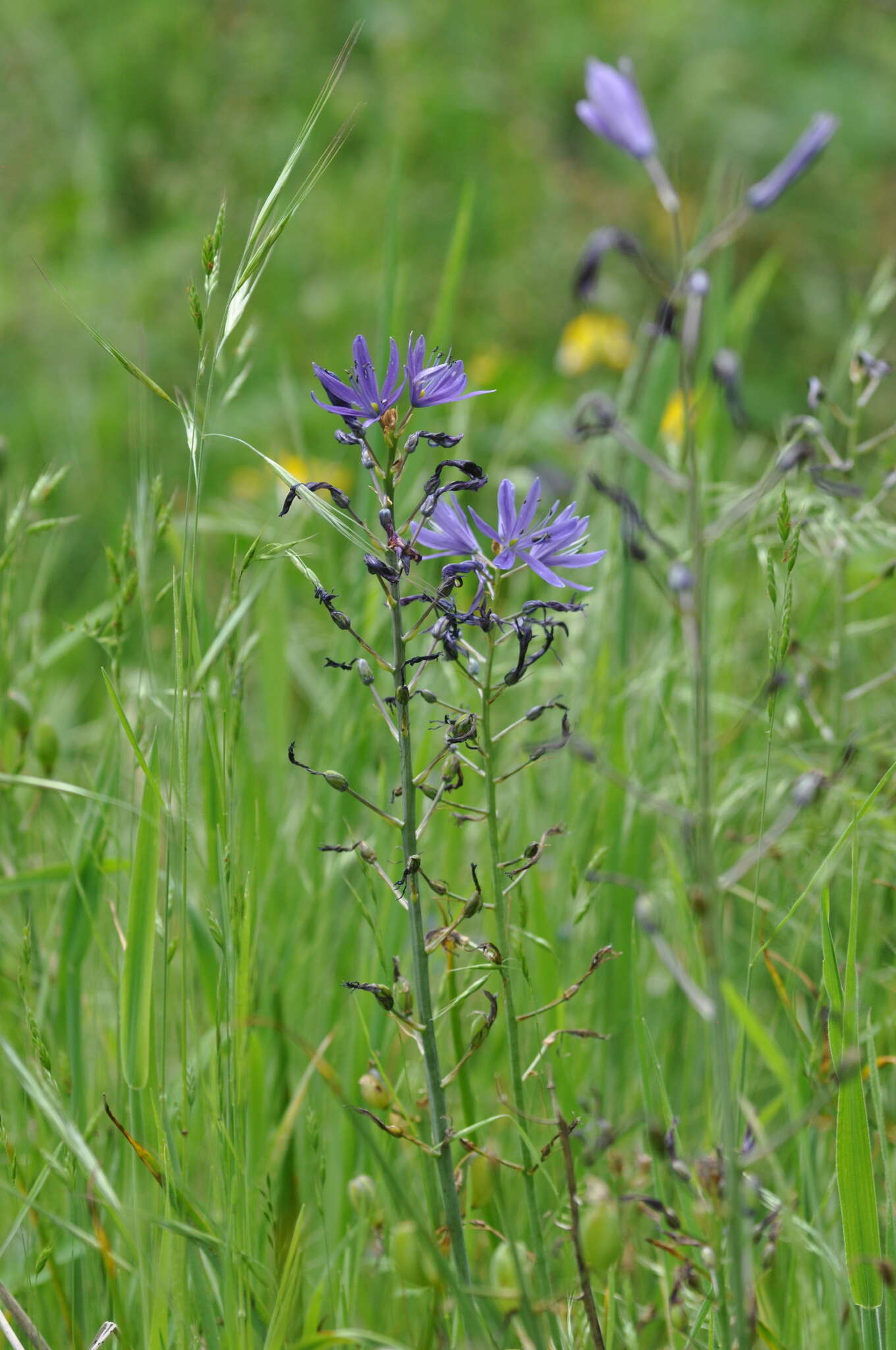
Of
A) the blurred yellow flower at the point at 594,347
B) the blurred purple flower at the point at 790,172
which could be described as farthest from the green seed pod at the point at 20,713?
the blurred yellow flower at the point at 594,347

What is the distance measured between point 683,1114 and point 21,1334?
90cm

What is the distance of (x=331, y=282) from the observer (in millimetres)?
4457

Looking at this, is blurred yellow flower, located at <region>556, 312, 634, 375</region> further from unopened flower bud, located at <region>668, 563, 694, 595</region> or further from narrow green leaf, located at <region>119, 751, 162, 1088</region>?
unopened flower bud, located at <region>668, 563, 694, 595</region>

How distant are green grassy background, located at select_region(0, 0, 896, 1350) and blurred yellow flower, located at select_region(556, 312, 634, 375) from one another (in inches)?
8.4

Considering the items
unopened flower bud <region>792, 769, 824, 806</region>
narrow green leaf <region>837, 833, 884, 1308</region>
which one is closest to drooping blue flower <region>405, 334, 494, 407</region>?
unopened flower bud <region>792, 769, 824, 806</region>

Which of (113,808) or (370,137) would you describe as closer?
(113,808)

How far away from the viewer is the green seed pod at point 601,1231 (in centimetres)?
93

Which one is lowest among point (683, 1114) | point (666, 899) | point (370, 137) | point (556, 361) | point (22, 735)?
point (683, 1114)

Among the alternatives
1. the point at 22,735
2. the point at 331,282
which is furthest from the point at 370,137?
the point at 22,735

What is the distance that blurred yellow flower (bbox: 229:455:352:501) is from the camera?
3230 mm

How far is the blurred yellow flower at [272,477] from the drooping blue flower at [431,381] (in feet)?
6.07

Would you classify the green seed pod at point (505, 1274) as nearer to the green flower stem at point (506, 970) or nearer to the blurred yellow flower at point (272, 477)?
the green flower stem at point (506, 970)

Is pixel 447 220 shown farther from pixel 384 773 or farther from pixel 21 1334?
pixel 21 1334

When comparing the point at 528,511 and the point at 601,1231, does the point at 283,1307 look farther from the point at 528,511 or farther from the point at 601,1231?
the point at 528,511
